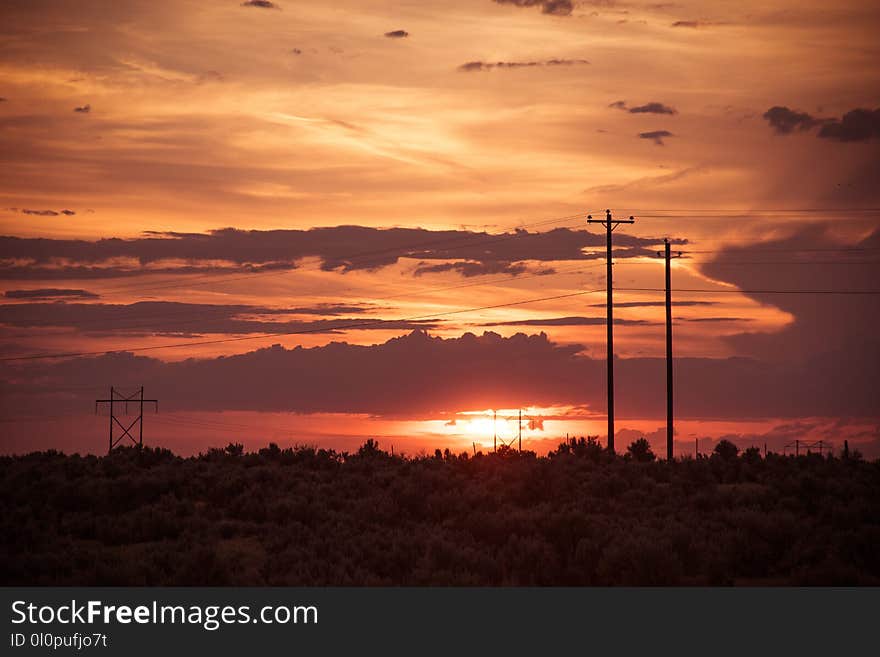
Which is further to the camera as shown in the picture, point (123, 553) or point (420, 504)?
point (420, 504)

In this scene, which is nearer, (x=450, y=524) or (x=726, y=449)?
(x=450, y=524)

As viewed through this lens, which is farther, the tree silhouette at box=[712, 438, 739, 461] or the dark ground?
the tree silhouette at box=[712, 438, 739, 461]

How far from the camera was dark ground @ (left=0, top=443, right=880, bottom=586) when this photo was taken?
2848 cm

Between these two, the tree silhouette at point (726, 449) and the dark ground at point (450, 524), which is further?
the tree silhouette at point (726, 449)

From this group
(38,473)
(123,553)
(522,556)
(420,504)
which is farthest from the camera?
(38,473)

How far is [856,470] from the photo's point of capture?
168ft

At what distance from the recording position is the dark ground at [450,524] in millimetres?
28484

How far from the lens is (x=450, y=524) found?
35.7 m

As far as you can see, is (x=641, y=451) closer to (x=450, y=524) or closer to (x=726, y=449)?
(x=726, y=449)

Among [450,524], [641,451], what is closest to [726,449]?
[641,451]

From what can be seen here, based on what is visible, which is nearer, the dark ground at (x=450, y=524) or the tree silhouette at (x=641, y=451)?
the dark ground at (x=450, y=524)
